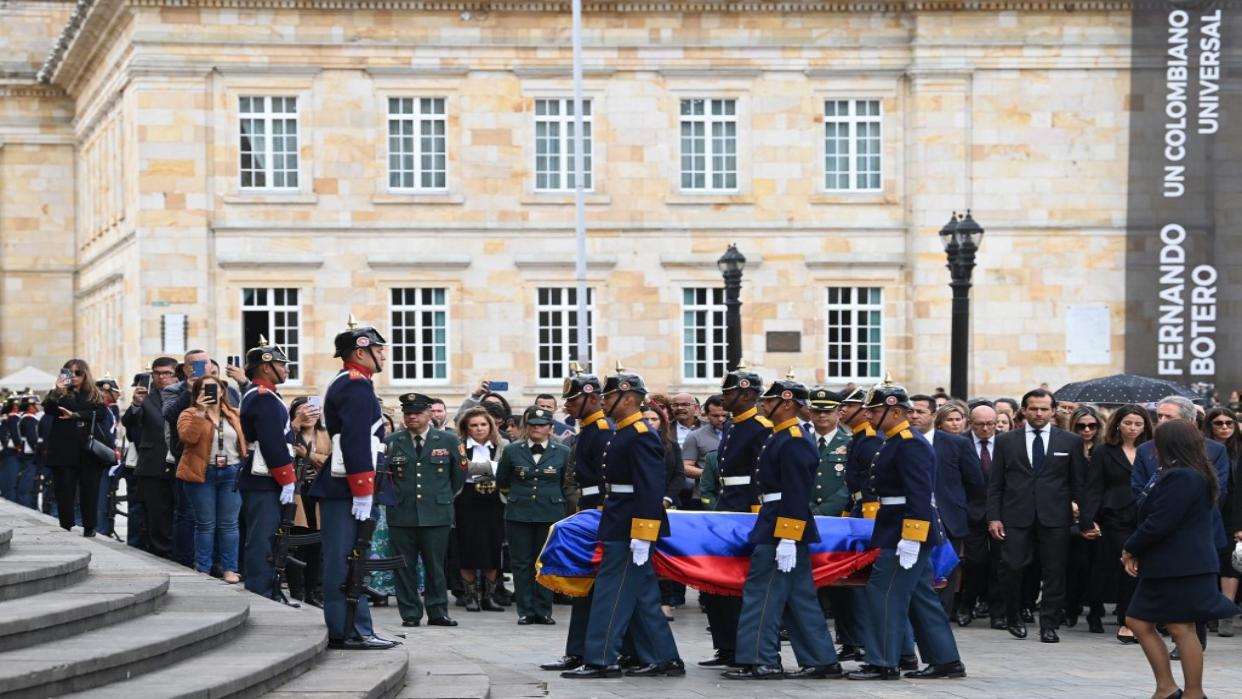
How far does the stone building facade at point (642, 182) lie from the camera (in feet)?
131

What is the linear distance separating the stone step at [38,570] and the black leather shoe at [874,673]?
488 centimetres

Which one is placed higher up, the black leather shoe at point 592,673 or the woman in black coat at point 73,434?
the woman in black coat at point 73,434

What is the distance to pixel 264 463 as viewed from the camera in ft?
52.1

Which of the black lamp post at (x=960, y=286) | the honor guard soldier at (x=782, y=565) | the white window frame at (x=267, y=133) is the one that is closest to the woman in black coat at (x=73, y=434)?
the honor guard soldier at (x=782, y=565)

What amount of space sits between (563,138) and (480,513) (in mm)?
21821

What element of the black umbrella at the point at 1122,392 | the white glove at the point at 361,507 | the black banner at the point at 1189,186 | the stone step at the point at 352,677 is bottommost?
the stone step at the point at 352,677

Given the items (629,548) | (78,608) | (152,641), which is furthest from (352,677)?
(629,548)

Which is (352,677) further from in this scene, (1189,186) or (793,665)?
(1189,186)

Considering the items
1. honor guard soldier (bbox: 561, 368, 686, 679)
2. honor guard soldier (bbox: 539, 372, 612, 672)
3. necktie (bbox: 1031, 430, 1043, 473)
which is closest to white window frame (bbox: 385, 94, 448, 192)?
necktie (bbox: 1031, 430, 1043, 473)

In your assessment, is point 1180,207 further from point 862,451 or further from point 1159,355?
point 862,451

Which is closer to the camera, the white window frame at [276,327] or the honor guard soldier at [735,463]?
the honor guard soldier at [735,463]

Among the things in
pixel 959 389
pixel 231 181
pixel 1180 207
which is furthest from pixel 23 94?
pixel 959 389

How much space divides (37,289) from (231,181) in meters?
14.7

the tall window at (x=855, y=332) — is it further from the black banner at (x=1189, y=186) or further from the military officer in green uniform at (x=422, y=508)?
the military officer in green uniform at (x=422, y=508)
